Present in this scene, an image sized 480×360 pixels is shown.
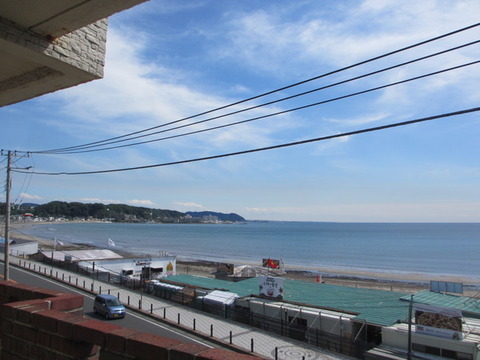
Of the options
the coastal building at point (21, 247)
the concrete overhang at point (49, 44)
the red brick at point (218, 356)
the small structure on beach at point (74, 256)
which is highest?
the concrete overhang at point (49, 44)

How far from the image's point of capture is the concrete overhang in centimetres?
435

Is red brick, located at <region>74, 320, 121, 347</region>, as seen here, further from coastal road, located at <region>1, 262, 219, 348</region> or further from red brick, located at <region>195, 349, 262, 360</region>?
coastal road, located at <region>1, 262, 219, 348</region>

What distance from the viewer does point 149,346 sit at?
2953 millimetres

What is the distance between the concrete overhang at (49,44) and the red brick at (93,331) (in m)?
3.50

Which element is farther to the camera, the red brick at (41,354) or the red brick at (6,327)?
the red brick at (6,327)

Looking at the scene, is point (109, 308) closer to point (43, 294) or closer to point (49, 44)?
point (43, 294)

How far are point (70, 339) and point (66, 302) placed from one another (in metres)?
0.94

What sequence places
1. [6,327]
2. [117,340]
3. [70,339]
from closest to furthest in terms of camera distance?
[117,340]
[70,339]
[6,327]

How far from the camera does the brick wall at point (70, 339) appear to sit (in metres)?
2.90

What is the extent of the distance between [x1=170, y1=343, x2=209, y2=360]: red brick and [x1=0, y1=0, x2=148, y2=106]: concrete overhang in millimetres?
3739

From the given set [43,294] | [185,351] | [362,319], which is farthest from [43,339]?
[362,319]

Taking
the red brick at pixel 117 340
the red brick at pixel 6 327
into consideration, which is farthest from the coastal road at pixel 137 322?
the red brick at pixel 117 340

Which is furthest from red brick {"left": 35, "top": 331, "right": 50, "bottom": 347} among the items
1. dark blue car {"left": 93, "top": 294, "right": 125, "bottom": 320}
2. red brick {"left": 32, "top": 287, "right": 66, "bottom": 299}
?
dark blue car {"left": 93, "top": 294, "right": 125, "bottom": 320}

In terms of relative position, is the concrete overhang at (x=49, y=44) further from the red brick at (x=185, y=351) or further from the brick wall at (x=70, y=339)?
the red brick at (x=185, y=351)
